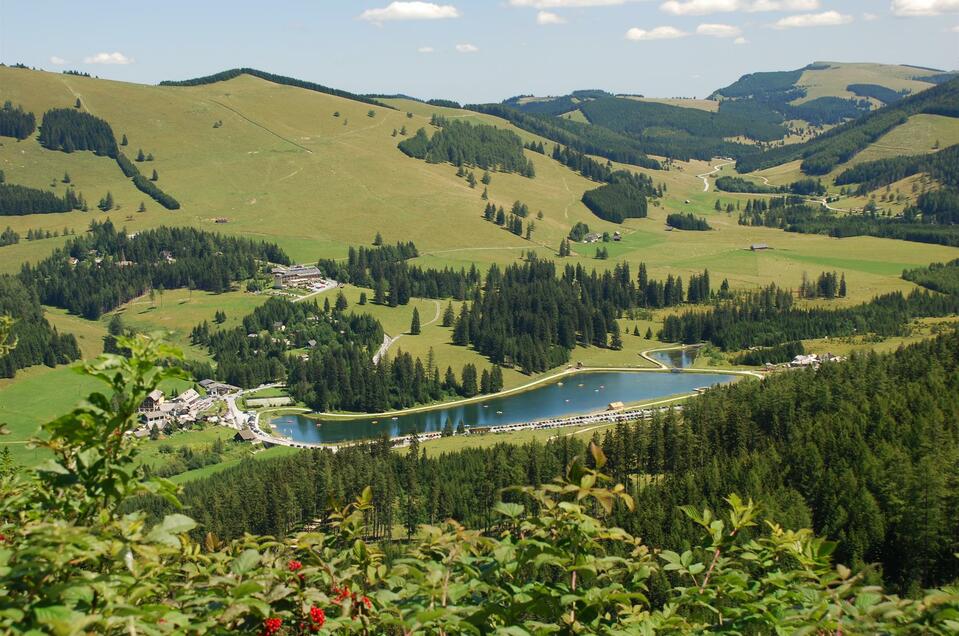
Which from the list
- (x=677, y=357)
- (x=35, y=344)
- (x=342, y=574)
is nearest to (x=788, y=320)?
(x=677, y=357)

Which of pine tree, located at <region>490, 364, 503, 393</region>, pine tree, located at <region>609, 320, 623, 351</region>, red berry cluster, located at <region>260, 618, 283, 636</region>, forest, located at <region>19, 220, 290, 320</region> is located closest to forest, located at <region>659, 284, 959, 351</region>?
pine tree, located at <region>609, 320, 623, 351</region>

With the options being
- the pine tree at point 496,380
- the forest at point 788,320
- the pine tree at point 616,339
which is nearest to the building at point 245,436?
the pine tree at point 496,380

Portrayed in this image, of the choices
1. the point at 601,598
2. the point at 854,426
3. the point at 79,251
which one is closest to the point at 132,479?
the point at 601,598

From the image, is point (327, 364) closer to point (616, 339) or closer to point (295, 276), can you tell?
point (295, 276)

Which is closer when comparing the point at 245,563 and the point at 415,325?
the point at 245,563

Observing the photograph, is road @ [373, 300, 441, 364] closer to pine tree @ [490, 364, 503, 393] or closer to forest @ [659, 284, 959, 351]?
pine tree @ [490, 364, 503, 393]

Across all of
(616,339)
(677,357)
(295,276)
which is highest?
(295,276)
